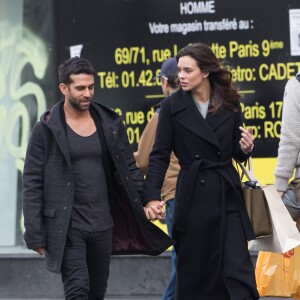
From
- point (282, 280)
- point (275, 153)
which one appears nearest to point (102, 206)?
point (282, 280)

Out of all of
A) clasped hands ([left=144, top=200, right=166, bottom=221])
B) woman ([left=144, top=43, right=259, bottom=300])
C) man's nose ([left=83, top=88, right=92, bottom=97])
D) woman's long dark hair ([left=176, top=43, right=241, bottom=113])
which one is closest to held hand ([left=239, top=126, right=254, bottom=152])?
woman ([left=144, top=43, right=259, bottom=300])

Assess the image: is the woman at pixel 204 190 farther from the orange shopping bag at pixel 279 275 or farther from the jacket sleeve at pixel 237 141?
the orange shopping bag at pixel 279 275

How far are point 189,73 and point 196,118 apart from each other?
0.88 feet

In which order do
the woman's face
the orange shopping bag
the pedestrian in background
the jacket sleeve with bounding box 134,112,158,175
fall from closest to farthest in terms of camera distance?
1. the woman's face
2. the pedestrian in background
3. the orange shopping bag
4. the jacket sleeve with bounding box 134,112,158,175

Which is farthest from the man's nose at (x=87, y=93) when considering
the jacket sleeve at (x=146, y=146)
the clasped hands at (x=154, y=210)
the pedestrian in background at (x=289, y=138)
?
the pedestrian in background at (x=289, y=138)

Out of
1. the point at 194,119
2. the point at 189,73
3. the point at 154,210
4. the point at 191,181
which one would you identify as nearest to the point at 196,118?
the point at 194,119

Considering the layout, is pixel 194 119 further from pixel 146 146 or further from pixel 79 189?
pixel 146 146

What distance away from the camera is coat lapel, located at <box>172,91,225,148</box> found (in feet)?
21.4

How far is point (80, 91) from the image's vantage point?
21.5 feet

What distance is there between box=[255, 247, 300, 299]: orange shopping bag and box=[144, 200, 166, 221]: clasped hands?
104 centimetres

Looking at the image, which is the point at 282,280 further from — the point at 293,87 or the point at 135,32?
→ the point at 135,32

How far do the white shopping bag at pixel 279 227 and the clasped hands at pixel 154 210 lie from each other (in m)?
0.63

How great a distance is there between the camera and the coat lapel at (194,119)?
653 centimetres

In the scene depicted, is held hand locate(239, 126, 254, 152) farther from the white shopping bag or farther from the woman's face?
the woman's face
